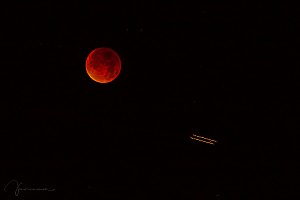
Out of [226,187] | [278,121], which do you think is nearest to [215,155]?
[226,187]

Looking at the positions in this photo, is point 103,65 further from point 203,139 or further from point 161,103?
point 203,139

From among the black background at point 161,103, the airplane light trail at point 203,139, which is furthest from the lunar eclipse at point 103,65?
the airplane light trail at point 203,139

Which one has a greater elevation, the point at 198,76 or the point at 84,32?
the point at 84,32

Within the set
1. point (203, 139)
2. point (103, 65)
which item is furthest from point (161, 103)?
point (103, 65)

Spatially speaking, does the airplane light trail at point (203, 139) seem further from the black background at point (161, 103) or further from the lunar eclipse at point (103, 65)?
the lunar eclipse at point (103, 65)

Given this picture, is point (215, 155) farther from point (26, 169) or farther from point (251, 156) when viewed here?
point (26, 169)

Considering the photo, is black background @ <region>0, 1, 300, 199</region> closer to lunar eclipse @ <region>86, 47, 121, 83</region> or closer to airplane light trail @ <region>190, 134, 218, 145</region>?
airplane light trail @ <region>190, 134, 218, 145</region>

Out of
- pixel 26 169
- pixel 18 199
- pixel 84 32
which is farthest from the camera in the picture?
pixel 84 32

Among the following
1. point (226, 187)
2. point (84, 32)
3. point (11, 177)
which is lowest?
point (11, 177)
